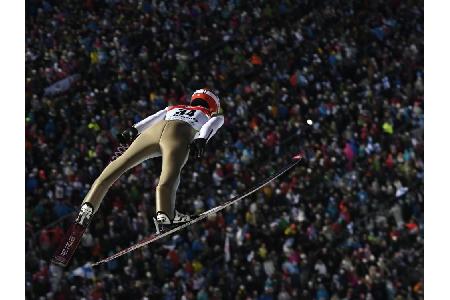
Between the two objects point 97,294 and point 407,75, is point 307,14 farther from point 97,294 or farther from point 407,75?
point 97,294

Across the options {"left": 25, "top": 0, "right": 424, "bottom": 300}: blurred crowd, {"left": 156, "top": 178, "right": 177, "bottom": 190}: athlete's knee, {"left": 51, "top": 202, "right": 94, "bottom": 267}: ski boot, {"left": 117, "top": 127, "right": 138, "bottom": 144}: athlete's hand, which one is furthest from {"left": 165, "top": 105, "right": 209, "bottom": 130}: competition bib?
{"left": 25, "top": 0, "right": 424, "bottom": 300}: blurred crowd

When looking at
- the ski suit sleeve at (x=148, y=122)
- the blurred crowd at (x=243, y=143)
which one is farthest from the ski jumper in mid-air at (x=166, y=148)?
the blurred crowd at (x=243, y=143)

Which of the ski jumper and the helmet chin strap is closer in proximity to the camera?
the ski jumper

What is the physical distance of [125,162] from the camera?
11734 mm

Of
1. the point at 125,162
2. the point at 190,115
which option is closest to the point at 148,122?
the point at 190,115

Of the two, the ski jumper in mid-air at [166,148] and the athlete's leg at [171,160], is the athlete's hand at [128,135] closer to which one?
the ski jumper in mid-air at [166,148]

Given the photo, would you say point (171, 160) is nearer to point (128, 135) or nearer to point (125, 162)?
point (125, 162)

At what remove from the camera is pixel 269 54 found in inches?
985

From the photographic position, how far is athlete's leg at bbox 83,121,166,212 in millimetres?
11688

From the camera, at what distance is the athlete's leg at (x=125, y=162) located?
1169 centimetres

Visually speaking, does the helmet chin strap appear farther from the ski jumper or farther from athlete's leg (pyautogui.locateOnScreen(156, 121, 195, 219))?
athlete's leg (pyautogui.locateOnScreen(156, 121, 195, 219))

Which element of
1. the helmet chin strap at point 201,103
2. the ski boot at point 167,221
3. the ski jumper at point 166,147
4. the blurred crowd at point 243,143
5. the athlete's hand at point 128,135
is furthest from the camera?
the blurred crowd at point 243,143

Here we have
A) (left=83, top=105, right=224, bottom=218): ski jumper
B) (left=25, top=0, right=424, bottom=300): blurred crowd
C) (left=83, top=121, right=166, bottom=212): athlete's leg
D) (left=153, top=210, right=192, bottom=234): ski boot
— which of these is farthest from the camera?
(left=25, top=0, right=424, bottom=300): blurred crowd

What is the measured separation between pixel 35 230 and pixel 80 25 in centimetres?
731
